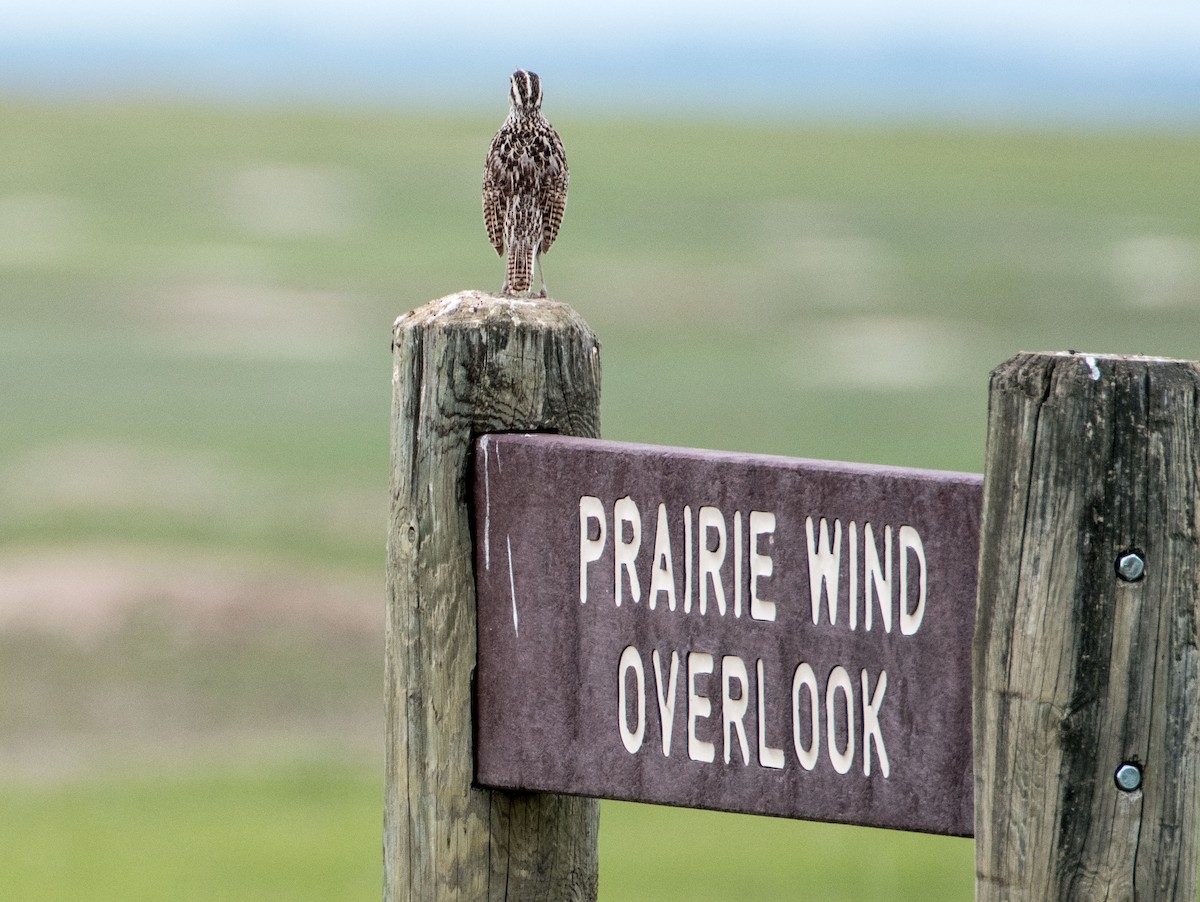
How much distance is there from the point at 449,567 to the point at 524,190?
209 centimetres

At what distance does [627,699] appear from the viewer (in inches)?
114

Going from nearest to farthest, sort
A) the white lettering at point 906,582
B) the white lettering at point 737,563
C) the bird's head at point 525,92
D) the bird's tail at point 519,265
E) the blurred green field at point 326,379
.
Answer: the white lettering at point 906,582, the white lettering at point 737,563, the bird's tail at point 519,265, the bird's head at point 525,92, the blurred green field at point 326,379

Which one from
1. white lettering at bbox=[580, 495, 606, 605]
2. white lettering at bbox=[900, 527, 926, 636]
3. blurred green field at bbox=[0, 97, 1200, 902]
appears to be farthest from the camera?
blurred green field at bbox=[0, 97, 1200, 902]

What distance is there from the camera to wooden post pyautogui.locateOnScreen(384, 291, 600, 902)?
118 inches

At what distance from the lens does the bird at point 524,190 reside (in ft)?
16.1

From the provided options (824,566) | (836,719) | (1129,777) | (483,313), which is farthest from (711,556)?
(1129,777)

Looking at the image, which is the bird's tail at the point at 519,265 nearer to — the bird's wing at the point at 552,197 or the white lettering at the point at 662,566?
the bird's wing at the point at 552,197

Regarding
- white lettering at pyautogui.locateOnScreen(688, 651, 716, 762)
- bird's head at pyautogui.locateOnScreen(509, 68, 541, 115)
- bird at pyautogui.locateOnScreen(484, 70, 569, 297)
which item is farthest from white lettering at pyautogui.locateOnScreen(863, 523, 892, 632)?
bird's head at pyautogui.locateOnScreen(509, 68, 541, 115)

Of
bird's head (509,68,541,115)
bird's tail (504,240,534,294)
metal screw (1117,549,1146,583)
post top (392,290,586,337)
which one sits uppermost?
bird's head (509,68,541,115)

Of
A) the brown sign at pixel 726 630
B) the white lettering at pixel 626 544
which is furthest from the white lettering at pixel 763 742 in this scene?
the white lettering at pixel 626 544

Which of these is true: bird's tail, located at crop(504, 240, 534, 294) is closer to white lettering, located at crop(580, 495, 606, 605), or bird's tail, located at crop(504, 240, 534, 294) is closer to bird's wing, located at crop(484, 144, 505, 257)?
bird's wing, located at crop(484, 144, 505, 257)

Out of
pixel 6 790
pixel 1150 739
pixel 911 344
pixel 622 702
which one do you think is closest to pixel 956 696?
pixel 1150 739

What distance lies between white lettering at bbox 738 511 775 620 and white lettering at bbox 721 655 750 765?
76mm

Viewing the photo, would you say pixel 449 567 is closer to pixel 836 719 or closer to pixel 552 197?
pixel 836 719
